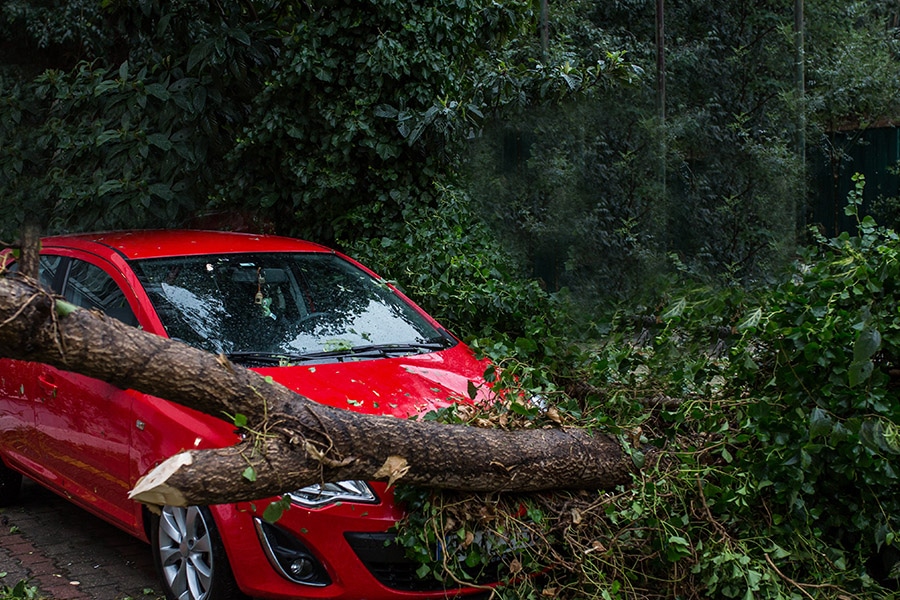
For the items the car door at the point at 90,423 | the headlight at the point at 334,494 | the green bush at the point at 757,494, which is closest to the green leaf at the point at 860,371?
the green bush at the point at 757,494

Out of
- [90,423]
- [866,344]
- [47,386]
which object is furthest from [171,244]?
[866,344]

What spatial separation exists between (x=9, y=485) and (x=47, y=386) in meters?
1.27

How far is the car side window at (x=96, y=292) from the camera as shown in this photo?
15.1ft

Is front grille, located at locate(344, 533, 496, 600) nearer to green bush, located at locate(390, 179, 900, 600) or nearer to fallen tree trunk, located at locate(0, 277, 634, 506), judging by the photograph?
green bush, located at locate(390, 179, 900, 600)

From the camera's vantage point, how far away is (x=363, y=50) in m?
7.88

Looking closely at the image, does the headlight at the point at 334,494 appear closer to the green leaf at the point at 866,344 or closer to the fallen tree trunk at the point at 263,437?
the fallen tree trunk at the point at 263,437

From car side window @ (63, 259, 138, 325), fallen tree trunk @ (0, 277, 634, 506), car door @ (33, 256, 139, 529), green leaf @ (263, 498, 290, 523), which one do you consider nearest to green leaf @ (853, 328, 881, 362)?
fallen tree trunk @ (0, 277, 634, 506)

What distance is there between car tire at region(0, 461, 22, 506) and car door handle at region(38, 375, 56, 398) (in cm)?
105

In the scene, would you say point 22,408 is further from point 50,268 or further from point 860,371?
point 860,371

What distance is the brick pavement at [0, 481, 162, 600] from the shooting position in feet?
15.0

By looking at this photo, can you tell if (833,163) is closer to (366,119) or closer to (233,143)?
(366,119)

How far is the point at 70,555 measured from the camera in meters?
5.03

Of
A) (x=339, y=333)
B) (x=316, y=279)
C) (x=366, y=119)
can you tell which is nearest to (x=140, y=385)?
(x=339, y=333)

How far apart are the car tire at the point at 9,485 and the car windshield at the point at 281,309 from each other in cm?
183
